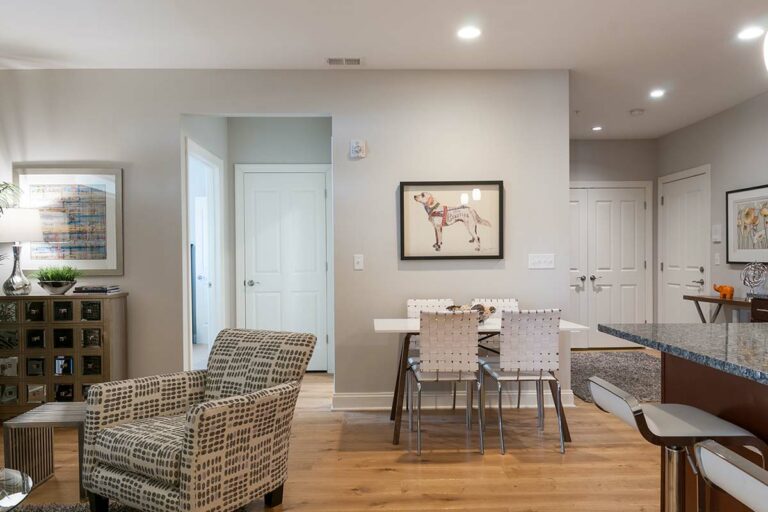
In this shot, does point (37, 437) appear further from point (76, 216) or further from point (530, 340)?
point (530, 340)

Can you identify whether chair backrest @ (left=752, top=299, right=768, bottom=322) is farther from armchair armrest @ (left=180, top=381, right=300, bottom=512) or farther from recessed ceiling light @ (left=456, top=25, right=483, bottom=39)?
armchair armrest @ (left=180, top=381, right=300, bottom=512)

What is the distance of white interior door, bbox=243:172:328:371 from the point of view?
4.82 m

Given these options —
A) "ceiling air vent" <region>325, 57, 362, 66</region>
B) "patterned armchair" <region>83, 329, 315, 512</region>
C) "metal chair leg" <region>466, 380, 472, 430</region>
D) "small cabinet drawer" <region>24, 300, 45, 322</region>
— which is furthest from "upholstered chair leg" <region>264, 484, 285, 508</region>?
"ceiling air vent" <region>325, 57, 362, 66</region>

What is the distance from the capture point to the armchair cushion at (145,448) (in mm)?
Answer: 1925

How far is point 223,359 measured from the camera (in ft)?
8.16

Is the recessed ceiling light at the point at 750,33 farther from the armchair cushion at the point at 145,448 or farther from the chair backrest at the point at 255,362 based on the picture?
the armchair cushion at the point at 145,448

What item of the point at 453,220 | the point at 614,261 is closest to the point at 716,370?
the point at 453,220

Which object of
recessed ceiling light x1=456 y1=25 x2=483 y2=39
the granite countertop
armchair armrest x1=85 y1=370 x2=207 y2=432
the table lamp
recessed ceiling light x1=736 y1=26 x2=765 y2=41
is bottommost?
armchair armrest x1=85 y1=370 x2=207 y2=432

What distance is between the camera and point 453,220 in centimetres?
376

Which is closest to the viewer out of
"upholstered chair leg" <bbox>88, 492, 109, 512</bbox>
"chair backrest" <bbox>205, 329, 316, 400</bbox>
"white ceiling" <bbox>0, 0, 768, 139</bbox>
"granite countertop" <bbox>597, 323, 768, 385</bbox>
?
"granite countertop" <bbox>597, 323, 768, 385</bbox>

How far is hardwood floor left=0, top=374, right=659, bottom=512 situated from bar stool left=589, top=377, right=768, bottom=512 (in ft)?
3.15

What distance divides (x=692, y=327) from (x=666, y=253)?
4494 mm

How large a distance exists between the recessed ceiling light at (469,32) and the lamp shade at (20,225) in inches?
124

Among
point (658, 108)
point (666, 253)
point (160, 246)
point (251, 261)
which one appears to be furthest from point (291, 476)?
point (666, 253)
